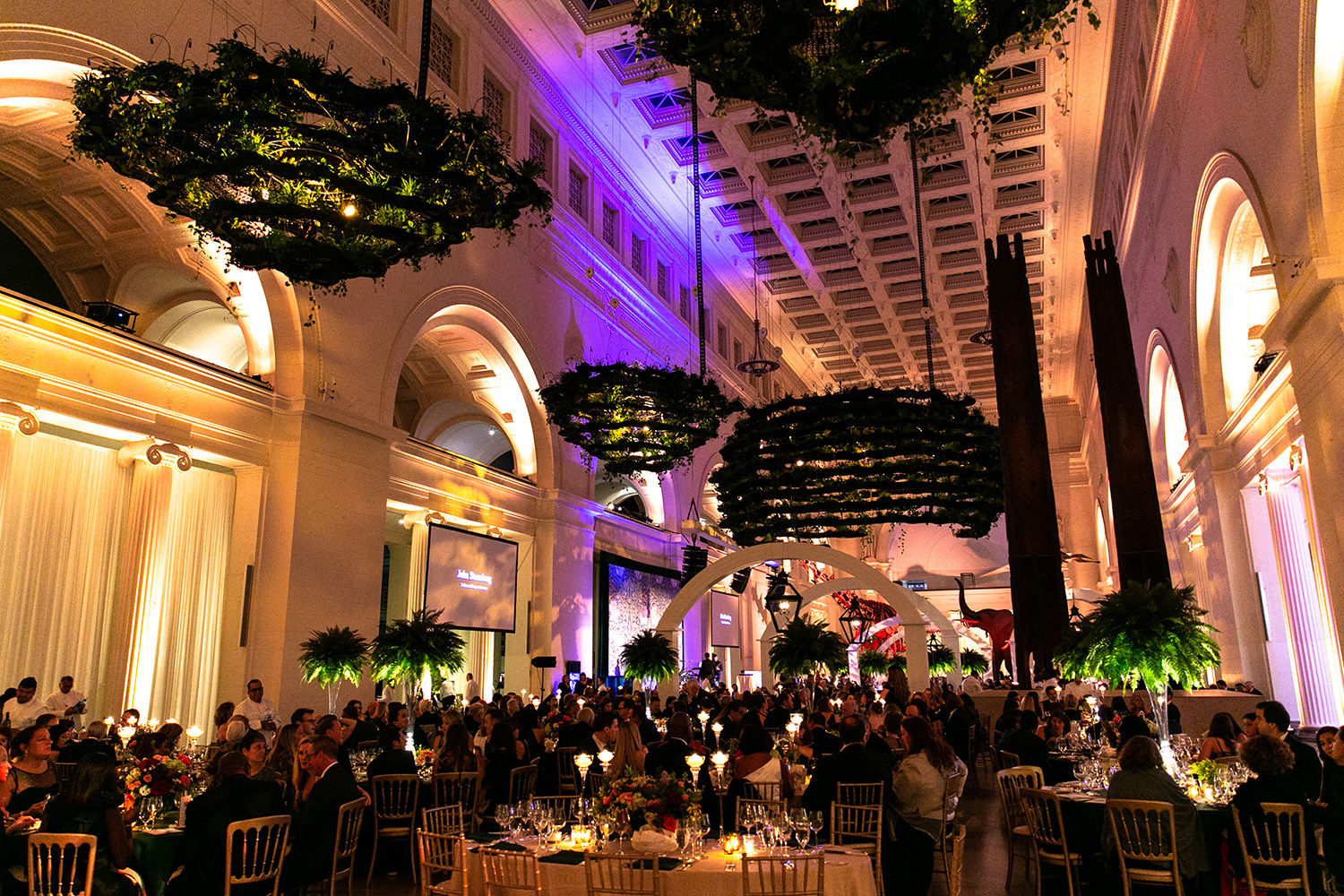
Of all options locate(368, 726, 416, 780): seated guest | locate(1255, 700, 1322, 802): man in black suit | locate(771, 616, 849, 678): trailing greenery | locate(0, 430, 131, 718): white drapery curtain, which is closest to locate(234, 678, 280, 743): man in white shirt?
locate(0, 430, 131, 718): white drapery curtain

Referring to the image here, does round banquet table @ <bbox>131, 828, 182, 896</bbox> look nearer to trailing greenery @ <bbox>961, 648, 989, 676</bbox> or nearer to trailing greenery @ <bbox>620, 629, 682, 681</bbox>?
trailing greenery @ <bbox>620, 629, 682, 681</bbox>

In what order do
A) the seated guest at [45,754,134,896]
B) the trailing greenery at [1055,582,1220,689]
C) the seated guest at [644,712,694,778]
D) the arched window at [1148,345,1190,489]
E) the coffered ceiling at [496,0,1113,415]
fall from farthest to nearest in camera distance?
the coffered ceiling at [496,0,1113,415] < the arched window at [1148,345,1190,489] < the trailing greenery at [1055,582,1220,689] < the seated guest at [644,712,694,778] < the seated guest at [45,754,134,896]

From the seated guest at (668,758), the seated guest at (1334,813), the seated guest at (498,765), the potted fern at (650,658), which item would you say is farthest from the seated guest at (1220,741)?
the potted fern at (650,658)

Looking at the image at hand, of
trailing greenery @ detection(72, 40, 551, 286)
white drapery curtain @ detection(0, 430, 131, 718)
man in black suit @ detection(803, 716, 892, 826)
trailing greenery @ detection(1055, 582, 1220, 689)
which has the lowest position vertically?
man in black suit @ detection(803, 716, 892, 826)

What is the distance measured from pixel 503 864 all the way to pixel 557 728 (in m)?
6.14

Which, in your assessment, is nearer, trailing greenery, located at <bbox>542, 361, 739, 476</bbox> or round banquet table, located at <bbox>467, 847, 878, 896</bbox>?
round banquet table, located at <bbox>467, 847, 878, 896</bbox>

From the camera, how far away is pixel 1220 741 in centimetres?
725

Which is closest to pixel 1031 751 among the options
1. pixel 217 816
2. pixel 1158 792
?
pixel 1158 792

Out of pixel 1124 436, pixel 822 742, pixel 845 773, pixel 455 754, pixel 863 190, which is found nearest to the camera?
pixel 845 773

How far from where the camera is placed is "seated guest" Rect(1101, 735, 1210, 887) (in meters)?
5.28

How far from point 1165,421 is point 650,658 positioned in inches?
442

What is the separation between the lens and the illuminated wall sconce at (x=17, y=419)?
29.6ft

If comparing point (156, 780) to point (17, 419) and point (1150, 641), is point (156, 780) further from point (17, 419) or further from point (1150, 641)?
point (1150, 641)

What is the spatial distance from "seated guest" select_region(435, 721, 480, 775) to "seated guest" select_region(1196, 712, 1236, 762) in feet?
19.0
